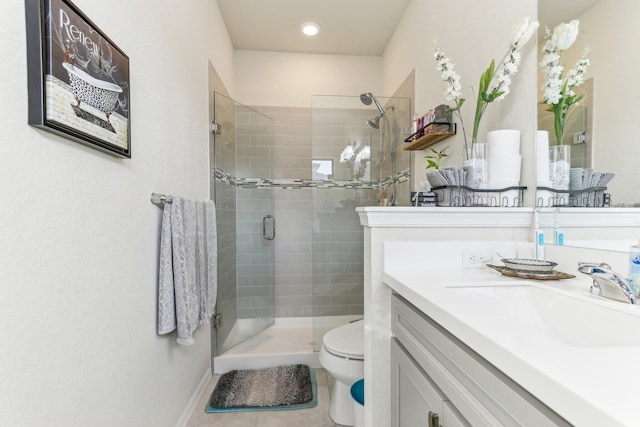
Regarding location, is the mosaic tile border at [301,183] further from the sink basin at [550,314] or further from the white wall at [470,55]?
the sink basin at [550,314]

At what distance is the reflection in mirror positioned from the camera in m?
0.86

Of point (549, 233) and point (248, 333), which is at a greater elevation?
point (549, 233)

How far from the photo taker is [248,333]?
2.76 meters

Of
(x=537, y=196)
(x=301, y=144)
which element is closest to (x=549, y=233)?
(x=537, y=196)

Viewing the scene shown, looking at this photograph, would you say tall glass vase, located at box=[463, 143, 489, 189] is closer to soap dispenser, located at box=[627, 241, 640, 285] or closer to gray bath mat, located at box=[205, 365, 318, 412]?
soap dispenser, located at box=[627, 241, 640, 285]

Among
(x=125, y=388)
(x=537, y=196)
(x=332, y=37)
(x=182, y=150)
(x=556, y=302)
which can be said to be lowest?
(x=125, y=388)

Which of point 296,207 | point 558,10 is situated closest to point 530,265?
point 558,10

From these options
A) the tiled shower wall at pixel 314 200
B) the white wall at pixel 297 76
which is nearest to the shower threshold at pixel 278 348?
the tiled shower wall at pixel 314 200

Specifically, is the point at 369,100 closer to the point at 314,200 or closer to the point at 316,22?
the point at 316,22

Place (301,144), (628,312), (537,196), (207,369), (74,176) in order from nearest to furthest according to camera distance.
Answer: (628,312) < (74,176) < (537,196) < (207,369) < (301,144)

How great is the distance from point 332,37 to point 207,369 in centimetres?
302

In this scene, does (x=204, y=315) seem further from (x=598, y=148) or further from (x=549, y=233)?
(x=598, y=148)

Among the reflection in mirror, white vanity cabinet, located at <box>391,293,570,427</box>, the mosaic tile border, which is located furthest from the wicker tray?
the mosaic tile border

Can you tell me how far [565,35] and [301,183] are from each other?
94.1 inches
